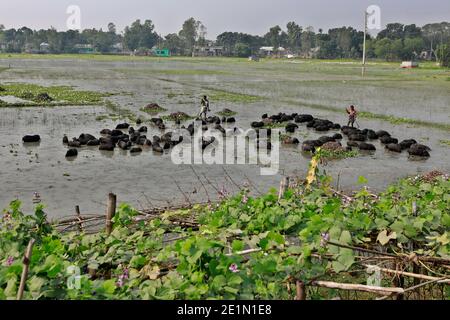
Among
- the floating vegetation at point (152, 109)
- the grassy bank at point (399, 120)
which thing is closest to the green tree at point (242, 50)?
the grassy bank at point (399, 120)

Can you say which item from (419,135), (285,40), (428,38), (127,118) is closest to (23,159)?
(127,118)

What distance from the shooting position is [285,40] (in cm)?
18725

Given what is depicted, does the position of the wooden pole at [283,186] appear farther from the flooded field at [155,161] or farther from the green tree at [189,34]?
the green tree at [189,34]

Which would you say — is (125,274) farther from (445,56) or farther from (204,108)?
(445,56)

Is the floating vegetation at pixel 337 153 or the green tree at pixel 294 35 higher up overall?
the green tree at pixel 294 35

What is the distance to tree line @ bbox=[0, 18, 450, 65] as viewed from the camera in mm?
144875

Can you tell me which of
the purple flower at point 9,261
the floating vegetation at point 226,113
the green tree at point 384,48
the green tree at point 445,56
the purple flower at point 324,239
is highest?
the green tree at point 384,48

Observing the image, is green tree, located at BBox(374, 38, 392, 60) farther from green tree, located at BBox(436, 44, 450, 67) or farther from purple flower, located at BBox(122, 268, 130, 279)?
purple flower, located at BBox(122, 268, 130, 279)

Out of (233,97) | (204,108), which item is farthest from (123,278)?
(233,97)

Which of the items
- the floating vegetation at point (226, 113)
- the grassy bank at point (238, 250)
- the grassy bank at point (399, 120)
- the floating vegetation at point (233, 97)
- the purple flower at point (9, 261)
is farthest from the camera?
the floating vegetation at point (233, 97)

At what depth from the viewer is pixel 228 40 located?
186500 mm

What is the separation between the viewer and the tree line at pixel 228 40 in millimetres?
144875

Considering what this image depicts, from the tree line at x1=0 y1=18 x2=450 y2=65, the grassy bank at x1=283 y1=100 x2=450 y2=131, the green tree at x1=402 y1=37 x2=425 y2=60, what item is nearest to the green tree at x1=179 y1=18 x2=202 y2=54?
the tree line at x1=0 y1=18 x2=450 y2=65
